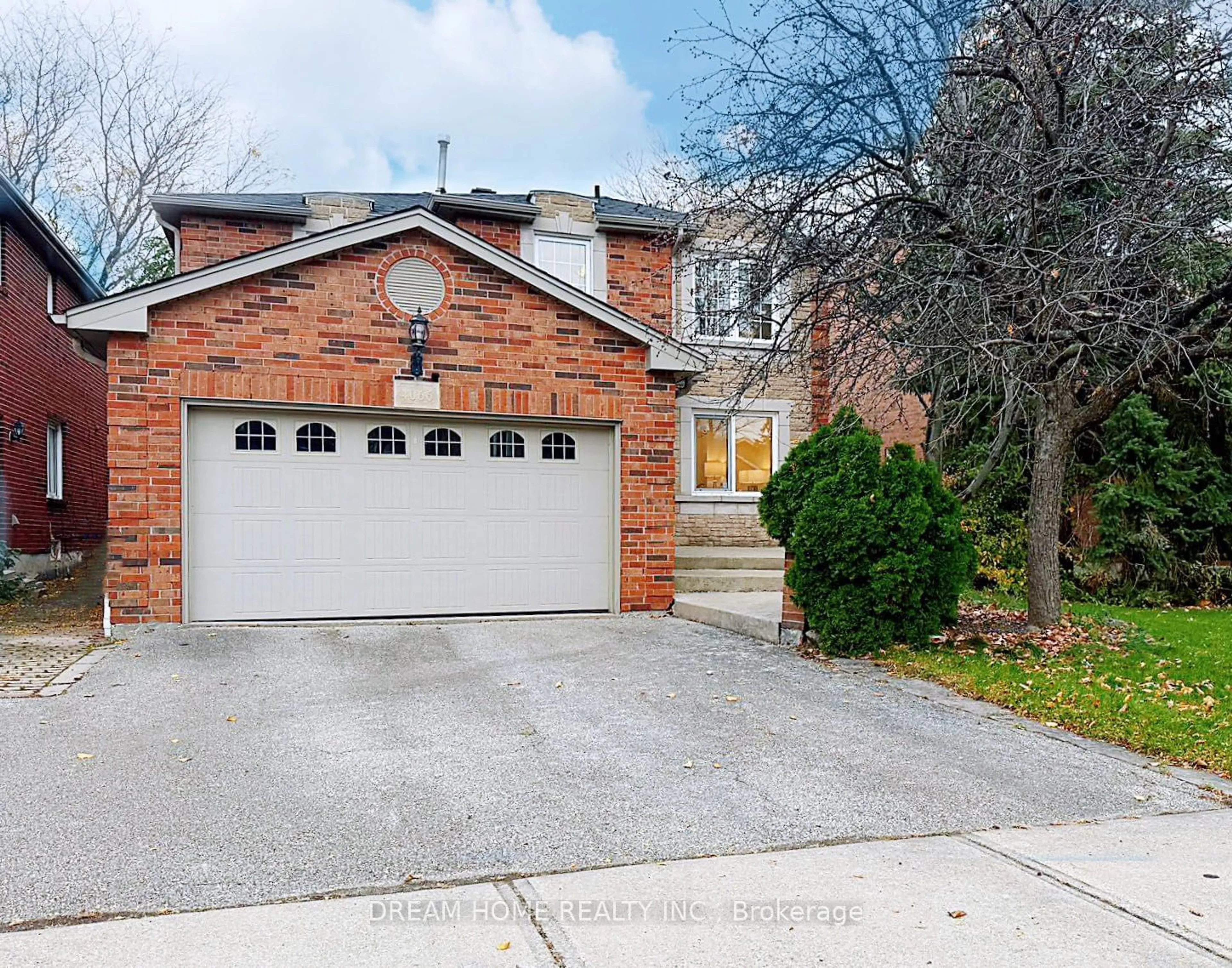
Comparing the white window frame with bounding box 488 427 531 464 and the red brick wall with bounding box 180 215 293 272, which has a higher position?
the red brick wall with bounding box 180 215 293 272

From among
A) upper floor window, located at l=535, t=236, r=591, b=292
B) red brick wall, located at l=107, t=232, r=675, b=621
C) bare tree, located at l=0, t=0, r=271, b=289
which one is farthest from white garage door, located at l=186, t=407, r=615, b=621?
bare tree, located at l=0, t=0, r=271, b=289

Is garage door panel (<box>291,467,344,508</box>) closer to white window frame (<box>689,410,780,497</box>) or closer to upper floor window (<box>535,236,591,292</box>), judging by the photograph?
upper floor window (<box>535,236,591,292</box>)

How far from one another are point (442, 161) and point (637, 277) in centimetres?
418

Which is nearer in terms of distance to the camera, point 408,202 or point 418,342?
point 418,342

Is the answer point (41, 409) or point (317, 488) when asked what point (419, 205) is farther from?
point (41, 409)

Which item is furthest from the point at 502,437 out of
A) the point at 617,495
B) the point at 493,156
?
the point at 493,156

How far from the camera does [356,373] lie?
30.8 ft

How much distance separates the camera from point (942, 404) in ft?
40.6

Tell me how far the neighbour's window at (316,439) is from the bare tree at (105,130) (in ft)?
57.0

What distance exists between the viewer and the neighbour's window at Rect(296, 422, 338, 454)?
30.9 feet

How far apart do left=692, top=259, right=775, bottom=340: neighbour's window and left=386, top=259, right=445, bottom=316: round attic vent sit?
2.70 metres

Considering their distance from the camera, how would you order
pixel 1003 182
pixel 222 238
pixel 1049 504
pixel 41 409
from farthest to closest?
pixel 41 409 < pixel 222 238 < pixel 1049 504 < pixel 1003 182

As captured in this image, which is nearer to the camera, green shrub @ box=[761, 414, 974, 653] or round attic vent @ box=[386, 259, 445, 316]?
green shrub @ box=[761, 414, 974, 653]

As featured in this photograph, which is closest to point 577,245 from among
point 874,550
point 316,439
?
point 316,439
